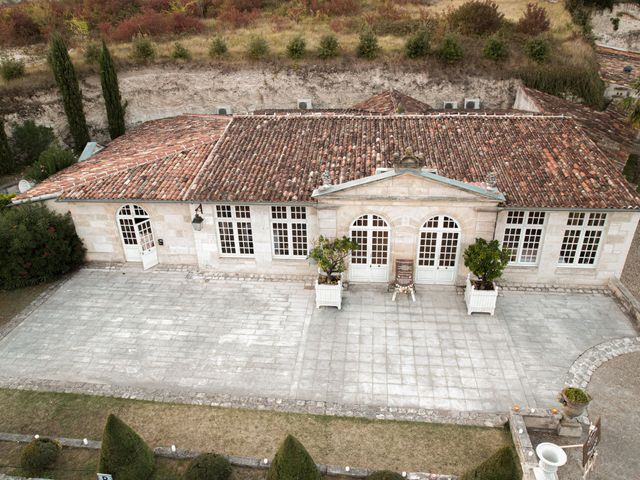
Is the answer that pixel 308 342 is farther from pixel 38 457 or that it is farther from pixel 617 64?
pixel 617 64

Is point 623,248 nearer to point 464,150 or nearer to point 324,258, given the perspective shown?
point 464,150

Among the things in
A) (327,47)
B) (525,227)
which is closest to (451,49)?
(327,47)

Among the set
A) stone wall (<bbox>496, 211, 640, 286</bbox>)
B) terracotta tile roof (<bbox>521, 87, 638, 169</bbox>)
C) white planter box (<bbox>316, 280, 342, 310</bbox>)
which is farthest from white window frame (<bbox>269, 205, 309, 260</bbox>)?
terracotta tile roof (<bbox>521, 87, 638, 169</bbox>)

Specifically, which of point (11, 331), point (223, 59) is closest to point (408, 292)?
point (11, 331)

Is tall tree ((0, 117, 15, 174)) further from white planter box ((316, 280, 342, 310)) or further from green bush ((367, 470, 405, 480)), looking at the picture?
green bush ((367, 470, 405, 480))

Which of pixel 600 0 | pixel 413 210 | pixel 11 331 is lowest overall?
pixel 11 331

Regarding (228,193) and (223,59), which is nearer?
(228,193)
